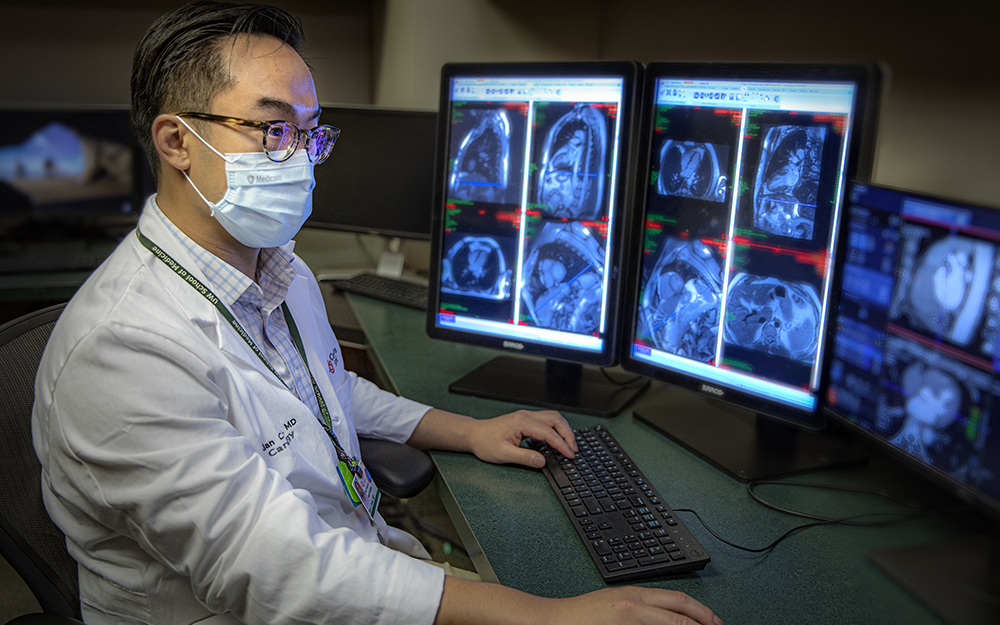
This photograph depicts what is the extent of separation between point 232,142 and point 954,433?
1.00m

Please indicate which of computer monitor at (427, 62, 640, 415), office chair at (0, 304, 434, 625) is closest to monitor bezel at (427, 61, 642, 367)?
computer monitor at (427, 62, 640, 415)

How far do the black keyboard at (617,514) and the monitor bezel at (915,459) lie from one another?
1.02 feet

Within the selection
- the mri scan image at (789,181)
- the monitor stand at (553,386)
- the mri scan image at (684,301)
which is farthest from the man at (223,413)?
the mri scan image at (789,181)

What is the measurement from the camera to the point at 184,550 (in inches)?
35.9

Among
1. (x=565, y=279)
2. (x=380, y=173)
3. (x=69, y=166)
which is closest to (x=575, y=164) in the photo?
(x=565, y=279)

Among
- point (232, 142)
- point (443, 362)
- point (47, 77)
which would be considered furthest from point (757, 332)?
point (47, 77)

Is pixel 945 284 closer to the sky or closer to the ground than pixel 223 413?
closer to the sky

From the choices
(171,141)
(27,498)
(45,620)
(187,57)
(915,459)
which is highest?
(187,57)

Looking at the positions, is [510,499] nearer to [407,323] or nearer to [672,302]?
[672,302]

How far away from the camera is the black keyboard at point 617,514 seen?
3.24 feet

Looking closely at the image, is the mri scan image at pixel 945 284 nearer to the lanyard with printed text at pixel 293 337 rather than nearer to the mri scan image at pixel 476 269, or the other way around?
the lanyard with printed text at pixel 293 337

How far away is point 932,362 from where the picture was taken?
0.62 m

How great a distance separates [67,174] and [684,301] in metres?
2.28

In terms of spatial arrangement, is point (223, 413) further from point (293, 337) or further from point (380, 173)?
point (380, 173)
